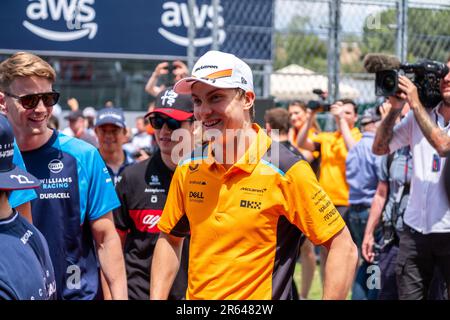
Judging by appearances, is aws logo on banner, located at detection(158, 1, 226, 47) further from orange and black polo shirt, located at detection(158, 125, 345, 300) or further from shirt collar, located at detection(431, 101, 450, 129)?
orange and black polo shirt, located at detection(158, 125, 345, 300)

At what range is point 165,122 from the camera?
5.48 m

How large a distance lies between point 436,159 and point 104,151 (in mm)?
2794

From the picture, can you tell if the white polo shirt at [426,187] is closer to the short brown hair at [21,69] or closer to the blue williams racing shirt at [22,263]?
the short brown hair at [21,69]

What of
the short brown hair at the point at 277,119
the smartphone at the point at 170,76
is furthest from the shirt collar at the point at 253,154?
the smartphone at the point at 170,76

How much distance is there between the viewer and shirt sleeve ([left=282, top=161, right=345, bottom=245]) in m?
3.80

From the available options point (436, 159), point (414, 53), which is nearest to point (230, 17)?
point (414, 53)

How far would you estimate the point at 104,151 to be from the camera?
7.25m

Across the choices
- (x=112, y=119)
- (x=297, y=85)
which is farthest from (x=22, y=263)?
(x=297, y=85)

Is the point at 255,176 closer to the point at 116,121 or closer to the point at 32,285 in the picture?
the point at 32,285

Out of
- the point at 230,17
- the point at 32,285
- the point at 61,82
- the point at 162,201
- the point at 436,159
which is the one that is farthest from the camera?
the point at 61,82

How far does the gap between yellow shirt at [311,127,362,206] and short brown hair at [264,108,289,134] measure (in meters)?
1.22

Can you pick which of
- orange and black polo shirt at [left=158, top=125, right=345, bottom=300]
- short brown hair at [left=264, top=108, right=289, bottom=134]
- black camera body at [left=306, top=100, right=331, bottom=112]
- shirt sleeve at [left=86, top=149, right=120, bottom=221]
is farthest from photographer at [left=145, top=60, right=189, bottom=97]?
orange and black polo shirt at [left=158, top=125, right=345, bottom=300]

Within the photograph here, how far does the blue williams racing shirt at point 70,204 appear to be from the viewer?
14.9 feet

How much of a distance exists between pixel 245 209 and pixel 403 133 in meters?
2.85
